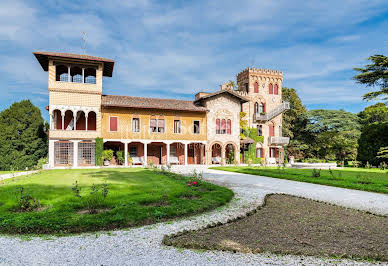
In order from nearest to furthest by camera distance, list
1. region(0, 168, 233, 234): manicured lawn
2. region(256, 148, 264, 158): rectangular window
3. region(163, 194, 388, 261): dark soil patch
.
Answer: region(163, 194, 388, 261): dark soil patch
region(0, 168, 233, 234): manicured lawn
region(256, 148, 264, 158): rectangular window

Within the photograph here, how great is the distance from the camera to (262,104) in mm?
34375

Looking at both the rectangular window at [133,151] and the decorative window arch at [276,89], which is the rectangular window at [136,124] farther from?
the decorative window arch at [276,89]

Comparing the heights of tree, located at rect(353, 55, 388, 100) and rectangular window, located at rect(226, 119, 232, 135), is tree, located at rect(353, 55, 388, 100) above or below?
above

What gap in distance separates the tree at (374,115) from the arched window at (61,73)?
37.7m

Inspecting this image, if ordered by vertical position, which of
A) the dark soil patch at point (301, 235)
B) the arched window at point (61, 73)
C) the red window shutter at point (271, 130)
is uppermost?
the arched window at point (61, 73)

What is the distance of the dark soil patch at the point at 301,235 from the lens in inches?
167

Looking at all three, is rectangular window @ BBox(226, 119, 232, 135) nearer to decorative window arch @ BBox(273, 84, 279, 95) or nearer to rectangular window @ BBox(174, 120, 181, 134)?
rectangular window @ BBox(174, 120, 181, 134)

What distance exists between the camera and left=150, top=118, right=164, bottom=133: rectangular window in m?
26.6

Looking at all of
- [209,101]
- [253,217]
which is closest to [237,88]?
[209,101]

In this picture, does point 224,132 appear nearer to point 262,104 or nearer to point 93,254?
point 262,104

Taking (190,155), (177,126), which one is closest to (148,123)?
(177,126)

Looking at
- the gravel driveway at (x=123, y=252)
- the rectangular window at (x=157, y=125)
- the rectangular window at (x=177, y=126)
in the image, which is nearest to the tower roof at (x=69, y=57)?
the rectangular window at (x=157, y=125)

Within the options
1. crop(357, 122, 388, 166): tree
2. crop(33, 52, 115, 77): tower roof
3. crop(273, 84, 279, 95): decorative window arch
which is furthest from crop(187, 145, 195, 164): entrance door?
crop(357, 122, 388, 166): tree

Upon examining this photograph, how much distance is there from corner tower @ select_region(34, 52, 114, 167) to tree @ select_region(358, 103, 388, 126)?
3518 cm
